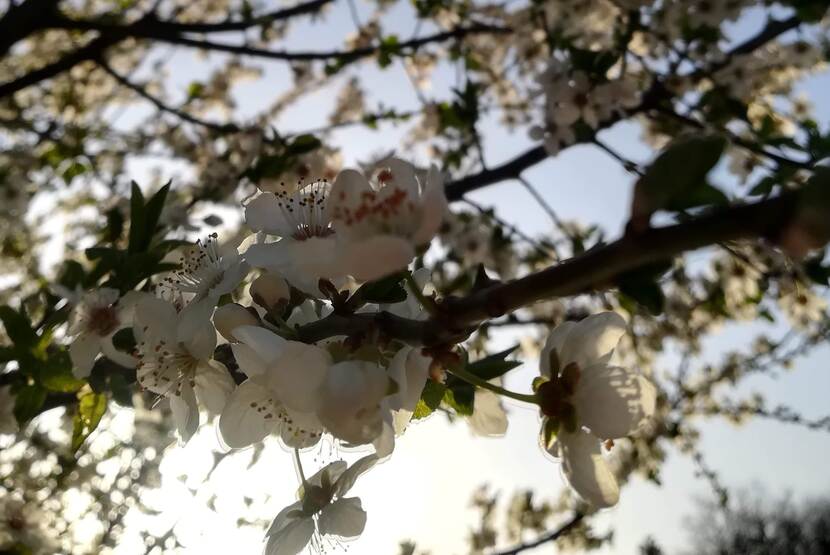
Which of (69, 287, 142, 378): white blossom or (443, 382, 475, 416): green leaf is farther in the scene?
(69, 287, 142, 378): white blossom

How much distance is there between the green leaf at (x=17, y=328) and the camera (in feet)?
2.75

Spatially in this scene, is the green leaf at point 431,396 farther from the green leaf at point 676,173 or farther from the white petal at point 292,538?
the green leaf at point 676,173

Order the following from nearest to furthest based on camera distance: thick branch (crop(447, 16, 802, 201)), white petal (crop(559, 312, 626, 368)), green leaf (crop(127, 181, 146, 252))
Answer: white petal (crop(559, 312, 626, 368))
green leaf (crop(127, 181, 146, 252))
thick branch (crop(447, 16, 802, 201))

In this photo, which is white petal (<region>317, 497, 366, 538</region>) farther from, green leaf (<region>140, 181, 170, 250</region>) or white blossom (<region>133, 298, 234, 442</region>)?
green leaf (<region>140, 181, 170, 250</region>)

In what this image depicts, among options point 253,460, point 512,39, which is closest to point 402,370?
point 253,460

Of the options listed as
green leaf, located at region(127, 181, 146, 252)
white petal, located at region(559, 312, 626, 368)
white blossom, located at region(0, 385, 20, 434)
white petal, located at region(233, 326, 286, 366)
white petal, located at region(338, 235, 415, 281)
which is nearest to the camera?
white petal, located at region(338, 235, 415, 281)

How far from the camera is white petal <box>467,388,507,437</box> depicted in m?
0.75

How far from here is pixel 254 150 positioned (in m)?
3.39

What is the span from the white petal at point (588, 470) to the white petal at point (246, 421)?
0.30 meters

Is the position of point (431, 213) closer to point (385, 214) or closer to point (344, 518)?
point (385, 214)

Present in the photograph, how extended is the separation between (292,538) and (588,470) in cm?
31

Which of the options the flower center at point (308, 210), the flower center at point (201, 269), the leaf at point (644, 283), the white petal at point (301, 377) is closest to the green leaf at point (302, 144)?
the flower center at point (201, 269)

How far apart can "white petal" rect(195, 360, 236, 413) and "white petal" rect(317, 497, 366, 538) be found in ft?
0.54

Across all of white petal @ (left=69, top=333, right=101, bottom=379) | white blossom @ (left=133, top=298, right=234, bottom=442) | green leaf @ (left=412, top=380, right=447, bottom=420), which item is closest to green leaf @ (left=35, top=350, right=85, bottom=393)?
white petal @ (left=69, top=333, right=101, bottom=379)
